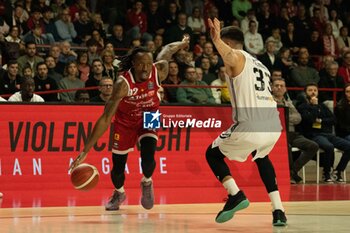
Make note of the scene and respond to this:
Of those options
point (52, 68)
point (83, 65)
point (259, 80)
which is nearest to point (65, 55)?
point (83, 65)

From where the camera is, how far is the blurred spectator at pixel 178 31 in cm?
1847

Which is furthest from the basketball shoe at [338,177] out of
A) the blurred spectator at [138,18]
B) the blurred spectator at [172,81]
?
the blurred spectator at [138,18]

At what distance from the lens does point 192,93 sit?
15.4 metres

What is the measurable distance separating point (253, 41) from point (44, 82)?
5922 millimetres

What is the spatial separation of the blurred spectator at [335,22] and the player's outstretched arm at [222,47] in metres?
13.9

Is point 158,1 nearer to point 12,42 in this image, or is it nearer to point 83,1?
Result: point 83,1

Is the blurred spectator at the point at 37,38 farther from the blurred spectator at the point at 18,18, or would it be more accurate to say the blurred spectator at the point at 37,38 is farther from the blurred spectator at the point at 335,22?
the blurred spectator at the point at 335,22

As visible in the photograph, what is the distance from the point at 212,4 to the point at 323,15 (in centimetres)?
317

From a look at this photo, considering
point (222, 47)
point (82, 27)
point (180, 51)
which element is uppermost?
point (222, 47)

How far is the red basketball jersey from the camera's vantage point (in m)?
9.55

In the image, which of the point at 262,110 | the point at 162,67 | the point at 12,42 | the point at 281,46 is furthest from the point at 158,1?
the point at 262,110

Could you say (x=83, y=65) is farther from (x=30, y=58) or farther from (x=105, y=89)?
(x=105, y=89)

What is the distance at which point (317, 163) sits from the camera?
14.7 metres

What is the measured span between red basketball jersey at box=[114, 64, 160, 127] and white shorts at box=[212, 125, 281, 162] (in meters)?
1.56
